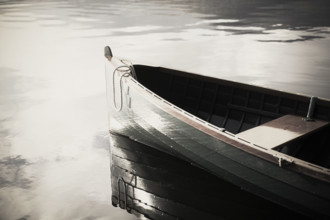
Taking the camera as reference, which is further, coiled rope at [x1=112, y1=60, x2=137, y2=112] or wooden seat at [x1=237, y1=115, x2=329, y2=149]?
coiled rope at [x1=112, y1=60, x2=137, y2=112]

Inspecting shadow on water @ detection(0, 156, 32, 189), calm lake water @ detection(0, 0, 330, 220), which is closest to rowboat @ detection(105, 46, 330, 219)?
calm lake water @ detection(0, 0, 330, 220)

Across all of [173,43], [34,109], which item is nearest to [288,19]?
[173,43]

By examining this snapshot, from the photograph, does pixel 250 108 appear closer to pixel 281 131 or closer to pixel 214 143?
pixel 281 131

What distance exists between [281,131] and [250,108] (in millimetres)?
1377

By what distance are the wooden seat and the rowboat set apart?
0.02 metres

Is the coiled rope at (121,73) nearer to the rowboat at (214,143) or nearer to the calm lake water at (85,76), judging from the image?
the rowboat at (214,143)

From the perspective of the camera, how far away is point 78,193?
583 centimetres

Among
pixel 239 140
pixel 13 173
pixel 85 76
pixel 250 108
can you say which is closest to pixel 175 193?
pixel 239 140

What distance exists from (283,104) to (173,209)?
3067mm

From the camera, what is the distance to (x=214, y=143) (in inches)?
193

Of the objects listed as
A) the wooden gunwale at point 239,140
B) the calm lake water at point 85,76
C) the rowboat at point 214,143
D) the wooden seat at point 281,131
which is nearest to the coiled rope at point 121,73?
the rowboat at point 214,143

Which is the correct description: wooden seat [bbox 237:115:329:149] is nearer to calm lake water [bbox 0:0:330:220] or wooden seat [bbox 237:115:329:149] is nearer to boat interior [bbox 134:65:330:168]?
boat interior [bbox 134:65:330:168]

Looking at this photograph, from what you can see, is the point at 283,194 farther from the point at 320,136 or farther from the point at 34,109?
the point at 34,109

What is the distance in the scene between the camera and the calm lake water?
595cm
